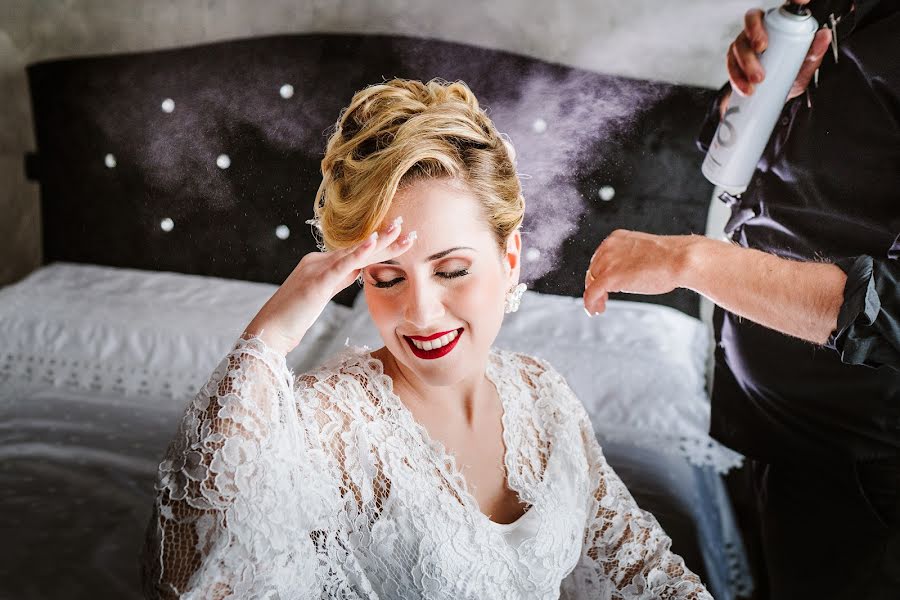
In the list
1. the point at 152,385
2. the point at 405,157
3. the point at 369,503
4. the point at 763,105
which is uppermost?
the point at 763,105

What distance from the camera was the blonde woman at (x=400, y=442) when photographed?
798 millimetres

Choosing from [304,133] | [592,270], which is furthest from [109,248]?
[592,270]

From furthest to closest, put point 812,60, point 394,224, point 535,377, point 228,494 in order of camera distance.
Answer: point 535,377 < point 812,60 < point 394,224 < point 228,494

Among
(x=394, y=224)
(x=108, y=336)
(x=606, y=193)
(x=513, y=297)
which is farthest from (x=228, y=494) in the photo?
(x=108, y=336)

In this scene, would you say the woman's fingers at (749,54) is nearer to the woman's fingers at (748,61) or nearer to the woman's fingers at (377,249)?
the woman's fingers at (748,61)

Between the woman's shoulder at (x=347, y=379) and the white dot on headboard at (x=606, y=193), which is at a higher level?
the white dot on headboard at (x=606, y=193)

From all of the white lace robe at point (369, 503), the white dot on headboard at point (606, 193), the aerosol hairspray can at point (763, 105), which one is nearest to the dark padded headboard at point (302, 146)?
the white dot on headboard at point (606, 193)

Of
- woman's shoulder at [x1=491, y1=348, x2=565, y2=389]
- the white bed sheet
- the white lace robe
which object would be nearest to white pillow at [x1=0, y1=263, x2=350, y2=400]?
the white bed sheet

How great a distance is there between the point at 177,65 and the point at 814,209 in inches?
49.4

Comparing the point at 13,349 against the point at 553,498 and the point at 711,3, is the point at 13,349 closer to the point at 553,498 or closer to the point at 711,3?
the point at 553,498

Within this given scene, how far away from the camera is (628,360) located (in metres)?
1.54

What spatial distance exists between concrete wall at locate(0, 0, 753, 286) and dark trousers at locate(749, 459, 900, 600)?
0.76 metres

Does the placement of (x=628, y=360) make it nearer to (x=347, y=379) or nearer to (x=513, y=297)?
(x=513, y=297)

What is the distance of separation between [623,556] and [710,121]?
2.55 ft
